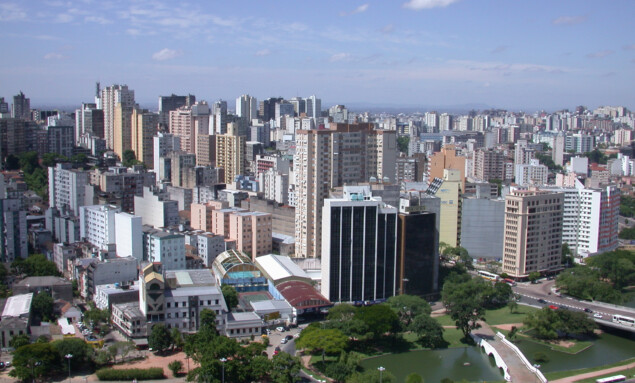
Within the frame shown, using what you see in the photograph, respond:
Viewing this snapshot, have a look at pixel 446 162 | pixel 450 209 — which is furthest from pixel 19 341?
pixel 446 162

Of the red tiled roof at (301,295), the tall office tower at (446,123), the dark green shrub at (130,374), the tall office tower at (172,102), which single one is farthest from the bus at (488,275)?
the tall office tower at (446,123)

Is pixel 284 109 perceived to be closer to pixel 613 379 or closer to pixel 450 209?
pixel 450 209

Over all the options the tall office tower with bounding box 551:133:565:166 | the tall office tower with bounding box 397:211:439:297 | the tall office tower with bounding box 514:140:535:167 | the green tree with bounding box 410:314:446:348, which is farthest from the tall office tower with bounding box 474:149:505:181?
the green tree with bounding box 410:314:446:348

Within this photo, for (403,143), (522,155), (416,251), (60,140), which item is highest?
(60,140)

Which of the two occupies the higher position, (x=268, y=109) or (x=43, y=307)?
(x=268, y=109)

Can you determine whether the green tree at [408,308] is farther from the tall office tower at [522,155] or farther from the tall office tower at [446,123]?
the tall office tower at [446,123]

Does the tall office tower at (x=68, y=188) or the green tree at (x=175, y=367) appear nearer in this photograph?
the green tree at (x=175, y=367)

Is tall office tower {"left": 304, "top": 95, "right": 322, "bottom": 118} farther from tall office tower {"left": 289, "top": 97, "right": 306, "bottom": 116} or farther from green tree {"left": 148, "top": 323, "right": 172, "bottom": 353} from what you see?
green tree {"left": 148, "top": 323, "right": 172, "bottom": 353}

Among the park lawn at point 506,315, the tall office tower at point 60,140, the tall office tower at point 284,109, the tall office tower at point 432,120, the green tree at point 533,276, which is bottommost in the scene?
the park lawn at point 506,315
